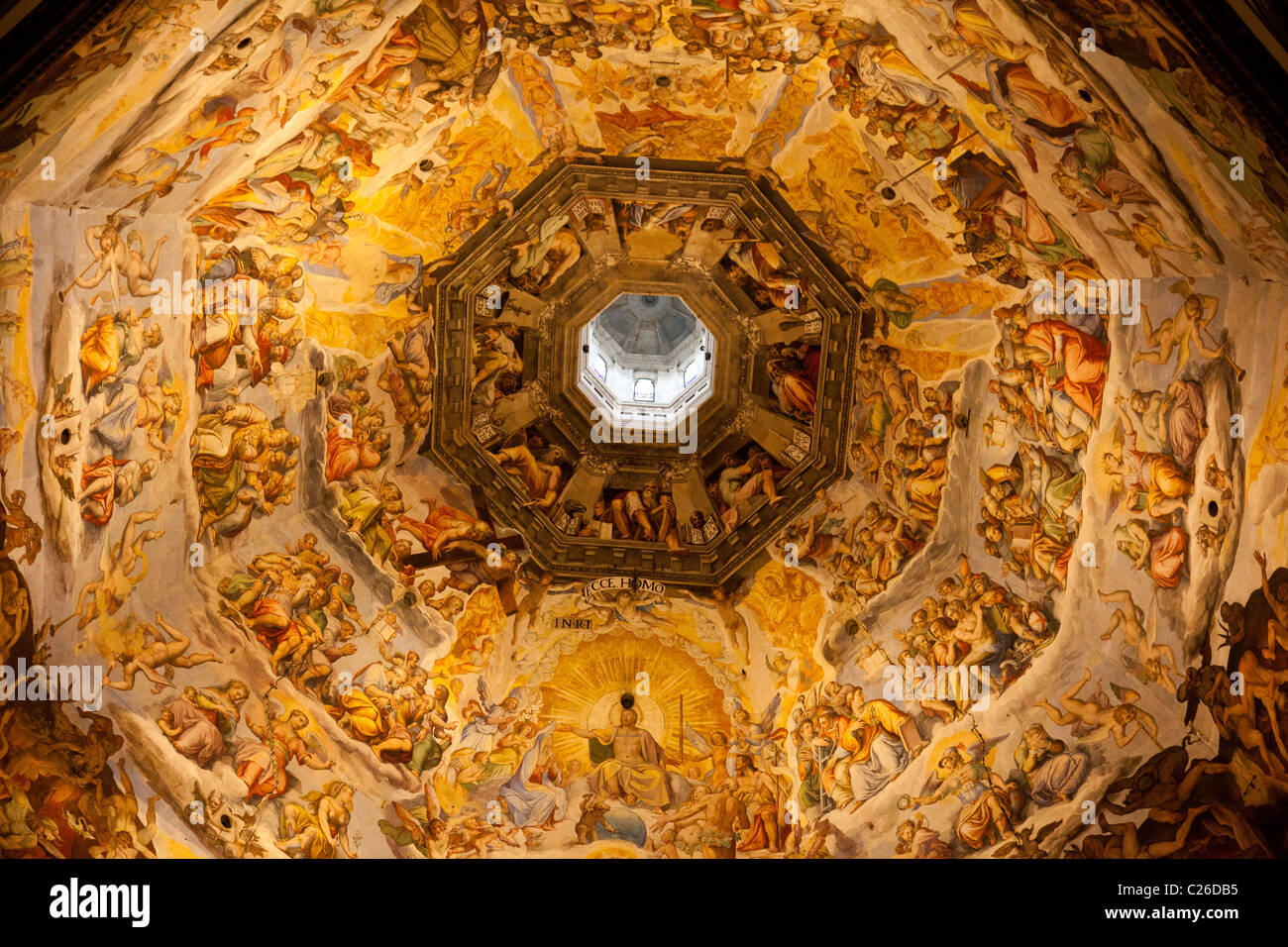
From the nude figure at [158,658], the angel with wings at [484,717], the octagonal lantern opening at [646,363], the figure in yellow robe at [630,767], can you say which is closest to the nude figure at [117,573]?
the nude figure at [158,658]

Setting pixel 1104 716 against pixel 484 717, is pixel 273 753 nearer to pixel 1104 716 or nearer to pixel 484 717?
pixel 484 717

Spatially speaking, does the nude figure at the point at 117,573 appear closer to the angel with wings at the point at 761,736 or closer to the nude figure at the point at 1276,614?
the angel with wings at the point at 761,736

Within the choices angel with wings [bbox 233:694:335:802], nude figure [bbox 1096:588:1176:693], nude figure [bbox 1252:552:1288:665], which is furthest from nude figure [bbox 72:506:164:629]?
nude figure [bbox 1252:552:1288:665]

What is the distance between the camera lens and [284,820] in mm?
14883

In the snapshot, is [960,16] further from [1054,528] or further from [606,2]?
[1054,528]

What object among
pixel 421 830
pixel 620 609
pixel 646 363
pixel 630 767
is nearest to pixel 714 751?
pixel 630 767

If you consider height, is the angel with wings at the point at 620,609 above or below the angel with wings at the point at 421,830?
above

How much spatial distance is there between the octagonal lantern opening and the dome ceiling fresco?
11 centimetres

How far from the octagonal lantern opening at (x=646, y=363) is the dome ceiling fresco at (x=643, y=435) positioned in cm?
11

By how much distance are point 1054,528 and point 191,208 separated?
9383mm

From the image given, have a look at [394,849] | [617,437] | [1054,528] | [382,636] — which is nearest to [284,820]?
[394,849]

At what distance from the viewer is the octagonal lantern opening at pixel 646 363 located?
58.2ft

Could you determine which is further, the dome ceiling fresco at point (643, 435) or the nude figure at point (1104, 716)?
the nude figure at point (1104, 716)

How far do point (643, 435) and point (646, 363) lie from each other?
1731 millimetres
